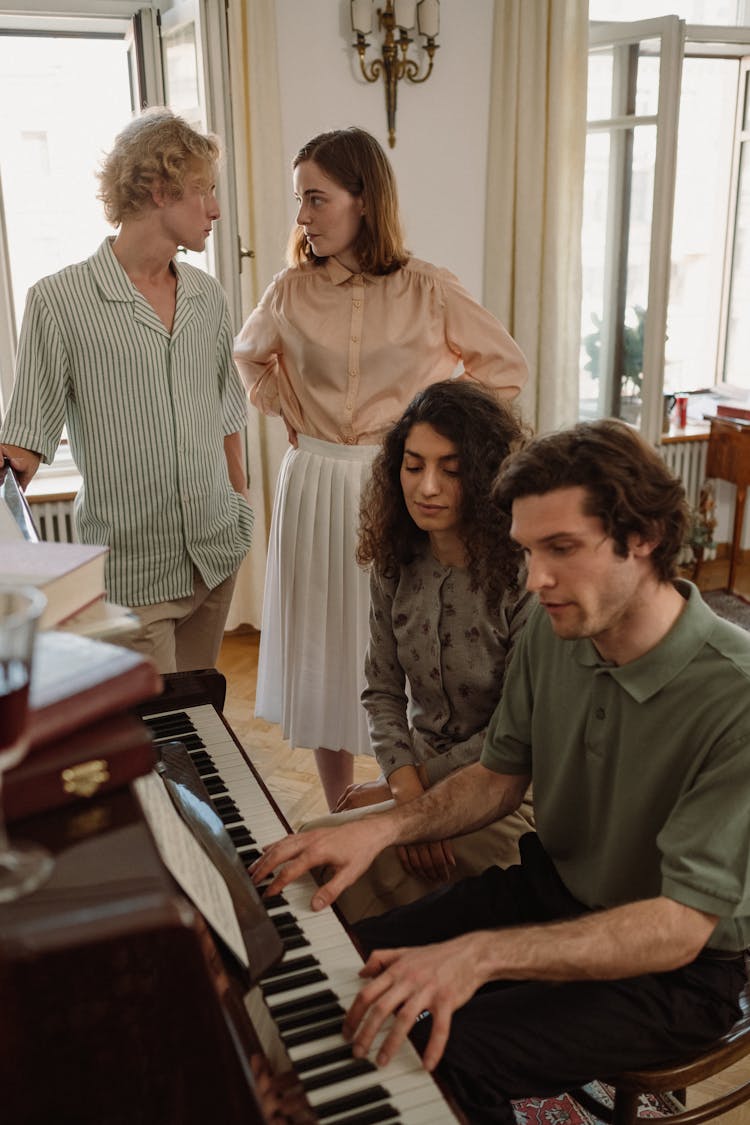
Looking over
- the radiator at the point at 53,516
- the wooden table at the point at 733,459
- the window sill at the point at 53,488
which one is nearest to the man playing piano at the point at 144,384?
the window sill at the point at 53,488

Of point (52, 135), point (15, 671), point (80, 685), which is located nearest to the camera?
point (15, 671)

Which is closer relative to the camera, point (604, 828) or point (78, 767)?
point (78, 767)

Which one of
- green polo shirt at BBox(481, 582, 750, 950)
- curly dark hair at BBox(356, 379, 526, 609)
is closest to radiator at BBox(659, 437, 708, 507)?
curly dark hair at BBox(356, 379, 526, 609)

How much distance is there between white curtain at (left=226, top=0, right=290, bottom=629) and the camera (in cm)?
388

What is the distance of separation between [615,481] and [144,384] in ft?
4.00

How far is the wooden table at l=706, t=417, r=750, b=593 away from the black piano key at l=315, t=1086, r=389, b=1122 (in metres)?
4.18

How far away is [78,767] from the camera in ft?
2.38

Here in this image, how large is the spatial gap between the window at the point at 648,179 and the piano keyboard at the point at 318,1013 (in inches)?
142

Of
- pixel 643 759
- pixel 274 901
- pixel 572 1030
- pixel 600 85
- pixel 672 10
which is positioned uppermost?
pixel 672 10

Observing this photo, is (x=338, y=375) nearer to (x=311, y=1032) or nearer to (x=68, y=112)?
(x=311, y=1032)

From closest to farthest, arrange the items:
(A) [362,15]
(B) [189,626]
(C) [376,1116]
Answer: (C) [376,1116] → (B) [189,626] → (A) [362,15]

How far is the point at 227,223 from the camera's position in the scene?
12.1 feet

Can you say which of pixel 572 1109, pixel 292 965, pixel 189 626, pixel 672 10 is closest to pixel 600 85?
pixel 672 10

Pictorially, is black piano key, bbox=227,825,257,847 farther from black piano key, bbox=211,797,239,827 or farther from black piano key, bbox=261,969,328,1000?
black piano key, bbox=261,969,328,1000
